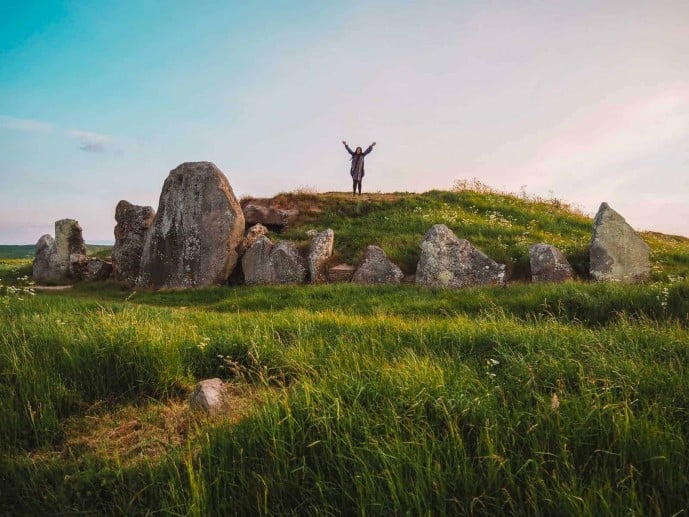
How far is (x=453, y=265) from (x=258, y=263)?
6.63 m

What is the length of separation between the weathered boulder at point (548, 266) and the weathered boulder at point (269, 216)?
1090 cm

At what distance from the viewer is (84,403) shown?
4.18 m

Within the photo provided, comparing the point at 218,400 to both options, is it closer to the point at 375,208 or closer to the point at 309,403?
the point at 309,403

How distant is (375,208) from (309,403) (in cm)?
1700

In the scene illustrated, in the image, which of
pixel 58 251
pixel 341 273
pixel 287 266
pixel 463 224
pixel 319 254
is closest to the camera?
pixel 341 273

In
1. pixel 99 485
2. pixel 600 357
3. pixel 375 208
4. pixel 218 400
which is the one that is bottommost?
pixel 99 485

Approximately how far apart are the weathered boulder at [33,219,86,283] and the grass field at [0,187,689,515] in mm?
15290

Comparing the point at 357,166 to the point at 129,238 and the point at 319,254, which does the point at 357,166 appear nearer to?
the point at 319,254

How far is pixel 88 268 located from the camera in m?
17.8

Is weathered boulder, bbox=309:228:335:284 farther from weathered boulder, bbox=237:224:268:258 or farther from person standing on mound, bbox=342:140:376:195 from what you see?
person standing on mound, bbox=342:140:376:195

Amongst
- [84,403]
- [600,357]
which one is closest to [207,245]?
[84,403]

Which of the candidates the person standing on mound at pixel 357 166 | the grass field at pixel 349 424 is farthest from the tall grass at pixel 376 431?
the person standing on mound at pixel 357 166

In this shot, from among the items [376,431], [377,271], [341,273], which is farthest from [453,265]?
[376,431]

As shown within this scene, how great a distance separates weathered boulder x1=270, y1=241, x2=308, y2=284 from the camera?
45.7ft
